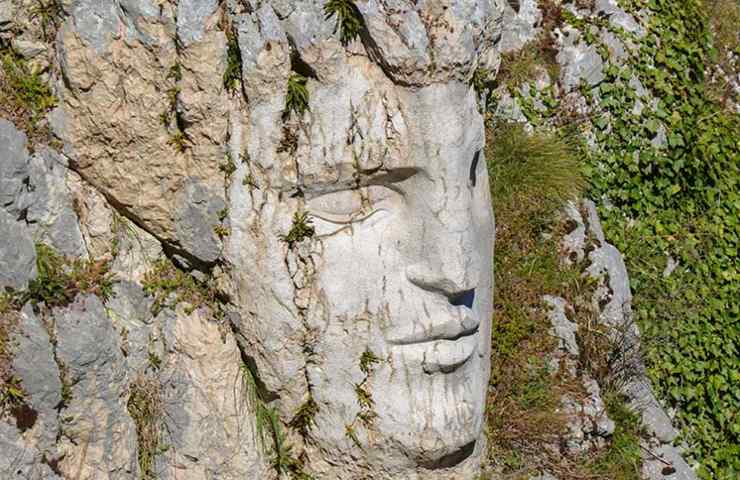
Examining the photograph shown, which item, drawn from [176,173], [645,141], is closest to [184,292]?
[176,173]

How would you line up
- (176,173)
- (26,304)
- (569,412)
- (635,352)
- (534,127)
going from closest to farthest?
(26,304)
(176,173)
(569,412)
(635,352)
(534,127)

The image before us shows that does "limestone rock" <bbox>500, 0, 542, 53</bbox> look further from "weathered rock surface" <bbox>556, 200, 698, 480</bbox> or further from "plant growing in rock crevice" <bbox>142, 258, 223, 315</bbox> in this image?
"plant growing in rock crevice" <bbox>142, 258, 223, 315</bbox>

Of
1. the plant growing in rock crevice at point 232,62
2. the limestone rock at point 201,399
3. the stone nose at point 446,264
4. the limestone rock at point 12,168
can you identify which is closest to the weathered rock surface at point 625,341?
the stone nose at point 446,264

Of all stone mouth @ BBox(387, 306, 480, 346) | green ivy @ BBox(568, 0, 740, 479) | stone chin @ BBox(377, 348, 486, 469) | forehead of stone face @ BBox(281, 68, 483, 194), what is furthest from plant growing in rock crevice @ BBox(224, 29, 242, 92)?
green ivy @ BBox(568, 0, 740, 479)

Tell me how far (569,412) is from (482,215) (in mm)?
2117

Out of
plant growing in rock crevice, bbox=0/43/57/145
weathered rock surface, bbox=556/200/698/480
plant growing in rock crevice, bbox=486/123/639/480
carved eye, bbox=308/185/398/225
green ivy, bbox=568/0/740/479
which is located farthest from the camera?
green ivy, bbox=568/0/740/479

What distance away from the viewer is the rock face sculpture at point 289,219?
19.8 feet

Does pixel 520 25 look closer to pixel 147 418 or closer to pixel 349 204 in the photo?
pixel 349 204

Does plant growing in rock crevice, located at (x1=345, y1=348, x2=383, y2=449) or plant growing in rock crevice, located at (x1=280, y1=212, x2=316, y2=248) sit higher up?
plant growing in rock crevice, located at (x1=280, y1=212, x2=316, y2=248)

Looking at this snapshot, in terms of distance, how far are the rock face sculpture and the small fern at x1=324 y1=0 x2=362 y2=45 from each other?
0.5 inches

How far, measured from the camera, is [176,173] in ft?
20.9

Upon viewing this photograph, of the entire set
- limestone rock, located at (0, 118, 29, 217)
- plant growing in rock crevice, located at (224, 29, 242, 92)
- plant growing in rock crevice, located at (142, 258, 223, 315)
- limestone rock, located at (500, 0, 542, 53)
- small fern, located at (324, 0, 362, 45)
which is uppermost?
limestone rock, located at (500, 0, 542, 53)

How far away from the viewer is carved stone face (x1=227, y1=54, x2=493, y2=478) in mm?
6117

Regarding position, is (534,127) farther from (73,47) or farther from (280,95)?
(73,47)
